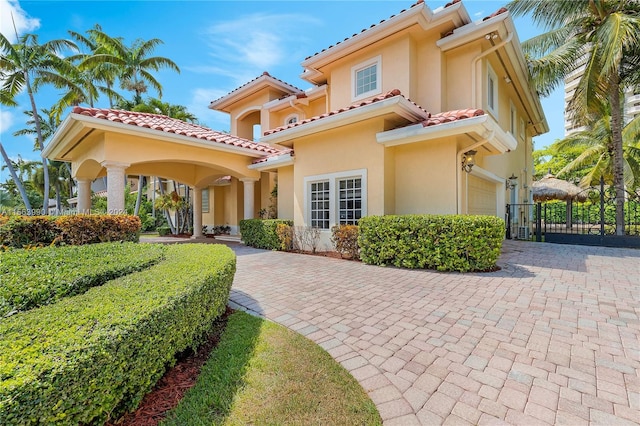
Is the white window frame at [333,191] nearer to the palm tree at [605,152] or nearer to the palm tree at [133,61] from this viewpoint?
the palm tree at [133,61]

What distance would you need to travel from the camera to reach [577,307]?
462 centimetres

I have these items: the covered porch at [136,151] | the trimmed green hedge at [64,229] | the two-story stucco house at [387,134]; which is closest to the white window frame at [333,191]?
the two-story stucco house at [387,134]

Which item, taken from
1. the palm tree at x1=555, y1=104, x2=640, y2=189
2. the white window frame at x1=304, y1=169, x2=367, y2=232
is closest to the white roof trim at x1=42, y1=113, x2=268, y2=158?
the white window frame at x1=304, y1=169, x2=367, y2=232

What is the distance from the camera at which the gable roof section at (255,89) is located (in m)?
16.6

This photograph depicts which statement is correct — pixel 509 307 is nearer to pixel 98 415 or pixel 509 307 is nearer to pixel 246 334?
pixel 246 334

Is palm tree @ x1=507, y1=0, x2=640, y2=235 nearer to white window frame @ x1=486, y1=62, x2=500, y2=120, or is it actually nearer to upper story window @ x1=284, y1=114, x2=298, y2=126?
white window frame @ x1=486, y1=62, x2=500, y2=120

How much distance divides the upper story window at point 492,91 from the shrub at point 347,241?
6787mm

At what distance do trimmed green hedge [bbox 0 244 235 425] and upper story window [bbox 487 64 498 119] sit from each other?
11529 mm

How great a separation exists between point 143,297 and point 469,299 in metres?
4.93

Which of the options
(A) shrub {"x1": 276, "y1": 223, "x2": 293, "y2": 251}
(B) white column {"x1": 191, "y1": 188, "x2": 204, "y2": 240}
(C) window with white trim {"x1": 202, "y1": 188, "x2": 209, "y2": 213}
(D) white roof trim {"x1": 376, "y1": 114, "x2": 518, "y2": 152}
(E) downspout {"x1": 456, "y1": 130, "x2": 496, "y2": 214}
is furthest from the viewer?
(C) window with white trim {"x1": 202, "y1": 188, "x2": 209, "y2": 213}

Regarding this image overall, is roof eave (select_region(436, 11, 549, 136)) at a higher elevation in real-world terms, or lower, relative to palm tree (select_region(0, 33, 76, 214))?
lower

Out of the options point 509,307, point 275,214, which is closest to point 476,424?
point 509,307

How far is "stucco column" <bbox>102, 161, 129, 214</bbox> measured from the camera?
31.5 feet

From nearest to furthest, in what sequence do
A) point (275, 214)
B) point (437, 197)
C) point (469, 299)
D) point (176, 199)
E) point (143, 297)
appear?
point (143, 297) < point (469, 299) < point (437, 197) < point (275, 214) < point (176, 199)
